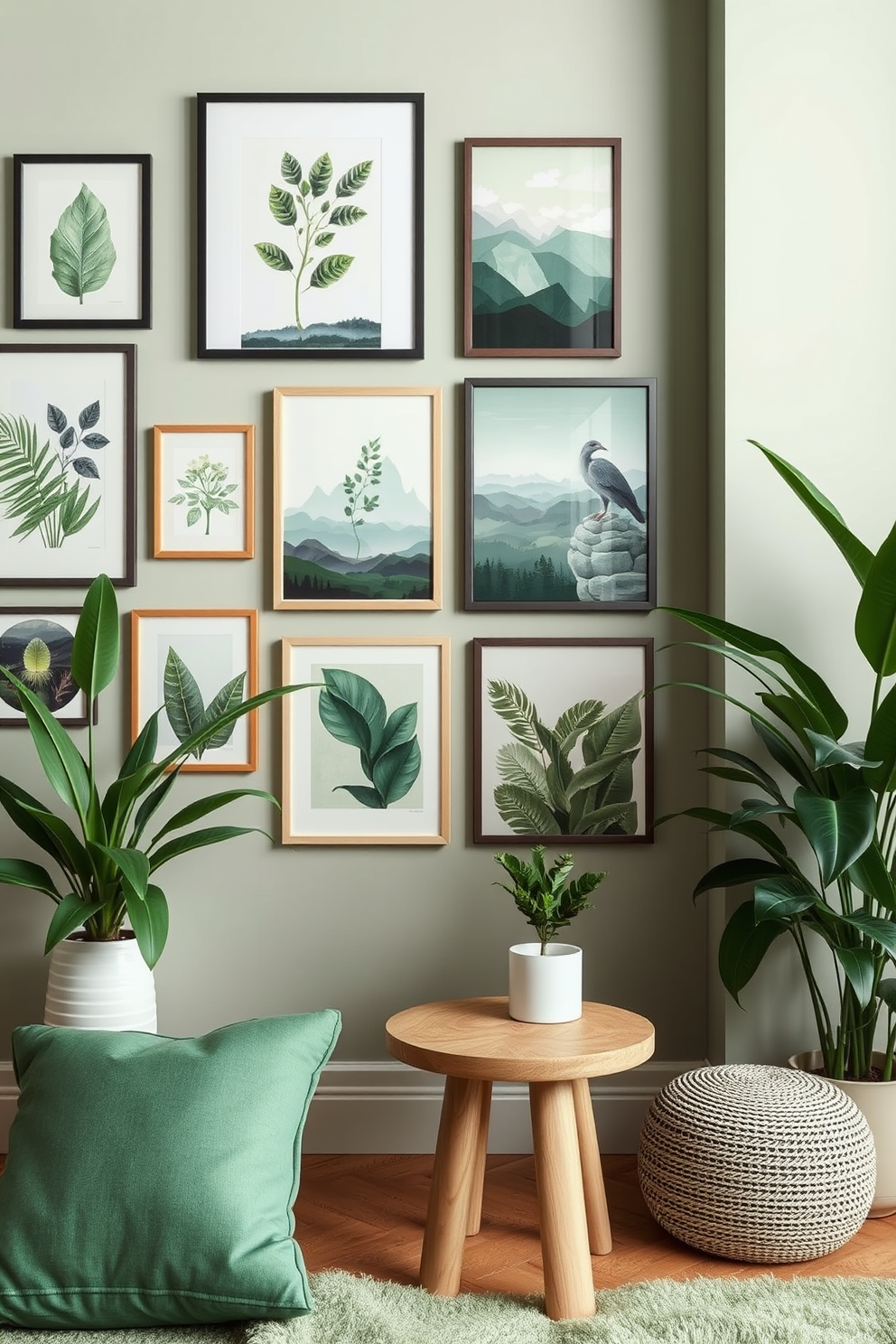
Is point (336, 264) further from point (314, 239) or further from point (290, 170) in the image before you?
point (290, 170)

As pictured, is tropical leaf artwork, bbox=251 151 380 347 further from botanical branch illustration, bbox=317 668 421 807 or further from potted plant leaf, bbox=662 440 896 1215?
potted plant leaf, bbox=662 440 896 1215

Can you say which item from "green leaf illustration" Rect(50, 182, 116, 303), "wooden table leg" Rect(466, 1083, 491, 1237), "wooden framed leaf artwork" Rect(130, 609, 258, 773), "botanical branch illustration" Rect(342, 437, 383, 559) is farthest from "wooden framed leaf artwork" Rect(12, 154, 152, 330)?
"wooden table leg" Rect(466, 1083, 491, 1237)

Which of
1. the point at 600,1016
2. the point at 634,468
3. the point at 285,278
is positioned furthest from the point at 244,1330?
the point at 285,278

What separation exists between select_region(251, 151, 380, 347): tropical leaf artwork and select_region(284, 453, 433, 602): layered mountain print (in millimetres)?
297

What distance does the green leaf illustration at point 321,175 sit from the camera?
2.42 meters

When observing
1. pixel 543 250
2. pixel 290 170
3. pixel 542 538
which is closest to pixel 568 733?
pixel 542 538

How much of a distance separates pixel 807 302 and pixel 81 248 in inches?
63.5

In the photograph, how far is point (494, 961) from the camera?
2.41 metres

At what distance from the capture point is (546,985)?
6.11 ft

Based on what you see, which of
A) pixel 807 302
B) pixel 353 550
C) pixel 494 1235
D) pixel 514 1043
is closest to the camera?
pixel 514 1043

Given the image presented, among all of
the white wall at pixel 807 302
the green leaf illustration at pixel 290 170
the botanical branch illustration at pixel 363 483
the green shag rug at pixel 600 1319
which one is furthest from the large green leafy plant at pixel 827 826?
the green leaf illustration at pixel 290 170

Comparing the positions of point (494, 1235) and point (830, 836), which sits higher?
point (830, 836)

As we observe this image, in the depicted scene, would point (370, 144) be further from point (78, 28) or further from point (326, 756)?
point (326, 756)

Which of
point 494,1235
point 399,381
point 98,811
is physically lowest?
point 494,1235
